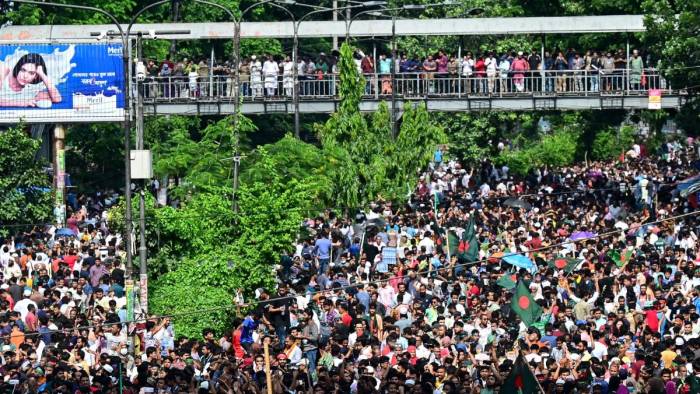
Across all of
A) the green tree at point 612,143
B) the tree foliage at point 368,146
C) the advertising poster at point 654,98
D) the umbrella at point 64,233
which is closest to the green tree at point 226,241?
the umbrella at point 64,233

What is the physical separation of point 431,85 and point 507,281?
23.4 meters

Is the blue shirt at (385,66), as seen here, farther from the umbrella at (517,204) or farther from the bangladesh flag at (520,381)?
the bangladesh flag at (520,381)

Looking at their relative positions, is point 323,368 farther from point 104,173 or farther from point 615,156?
point 615,156

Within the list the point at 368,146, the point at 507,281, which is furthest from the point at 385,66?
the point at 507,281

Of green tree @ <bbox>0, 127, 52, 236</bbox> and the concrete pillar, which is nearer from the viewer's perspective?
green tree @ <bbox>0, 127, 52, 236</bbox>

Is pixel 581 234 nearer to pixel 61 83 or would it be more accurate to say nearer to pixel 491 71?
pixel 491 71

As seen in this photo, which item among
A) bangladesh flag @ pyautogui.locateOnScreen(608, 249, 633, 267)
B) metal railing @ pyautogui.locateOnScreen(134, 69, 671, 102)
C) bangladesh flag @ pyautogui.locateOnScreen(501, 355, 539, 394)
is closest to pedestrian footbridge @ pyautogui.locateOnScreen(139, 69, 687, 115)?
metal railing @ pyautogui.locateOnScreen(134, 69, 671, 102)

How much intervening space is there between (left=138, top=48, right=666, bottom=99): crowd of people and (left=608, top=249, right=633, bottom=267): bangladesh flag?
19.2 metres

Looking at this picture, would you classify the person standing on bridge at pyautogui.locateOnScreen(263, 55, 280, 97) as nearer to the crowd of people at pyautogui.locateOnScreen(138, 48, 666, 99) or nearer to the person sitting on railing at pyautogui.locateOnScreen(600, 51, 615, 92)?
the crowd of people at pyautogui.locateOnScreen(138, 48, 666, 99)

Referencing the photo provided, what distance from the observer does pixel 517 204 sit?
1667 inches

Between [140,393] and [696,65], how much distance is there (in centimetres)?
2573

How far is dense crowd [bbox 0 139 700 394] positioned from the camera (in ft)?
75.8

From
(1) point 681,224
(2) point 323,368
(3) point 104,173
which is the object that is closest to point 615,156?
(3) point 104,173

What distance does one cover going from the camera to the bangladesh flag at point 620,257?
31406 millimetres
